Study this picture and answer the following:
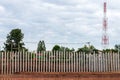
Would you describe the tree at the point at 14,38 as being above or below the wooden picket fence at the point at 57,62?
above

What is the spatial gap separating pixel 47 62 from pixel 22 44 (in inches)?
326

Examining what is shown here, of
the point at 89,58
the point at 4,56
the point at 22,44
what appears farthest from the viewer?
the point at 22,44

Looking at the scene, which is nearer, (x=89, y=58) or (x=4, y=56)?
(x=4, y=56)

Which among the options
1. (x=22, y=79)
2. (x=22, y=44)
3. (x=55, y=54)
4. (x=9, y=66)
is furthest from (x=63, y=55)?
(x=22, y=79)

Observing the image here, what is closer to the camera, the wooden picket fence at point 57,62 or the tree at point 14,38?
the wooden picket fence at point 57,62

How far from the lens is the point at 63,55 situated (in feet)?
86.2

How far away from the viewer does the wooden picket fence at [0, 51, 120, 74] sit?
25.3m

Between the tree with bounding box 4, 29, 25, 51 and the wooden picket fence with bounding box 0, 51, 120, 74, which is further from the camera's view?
the tree with bounding box 4, 29, 25, 51

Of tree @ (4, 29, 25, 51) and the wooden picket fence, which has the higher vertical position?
tree @ (4, 29, 25, 51)

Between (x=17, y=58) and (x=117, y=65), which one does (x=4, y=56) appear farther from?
(x=117, y=65)

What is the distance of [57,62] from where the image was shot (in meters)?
26.0

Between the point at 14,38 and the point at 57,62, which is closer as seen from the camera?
the point at 57,62

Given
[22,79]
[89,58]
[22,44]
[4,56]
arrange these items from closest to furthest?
[22,79] < [4,56] < [89,58] < [22,44]

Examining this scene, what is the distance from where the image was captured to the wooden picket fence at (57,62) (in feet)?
82.9
